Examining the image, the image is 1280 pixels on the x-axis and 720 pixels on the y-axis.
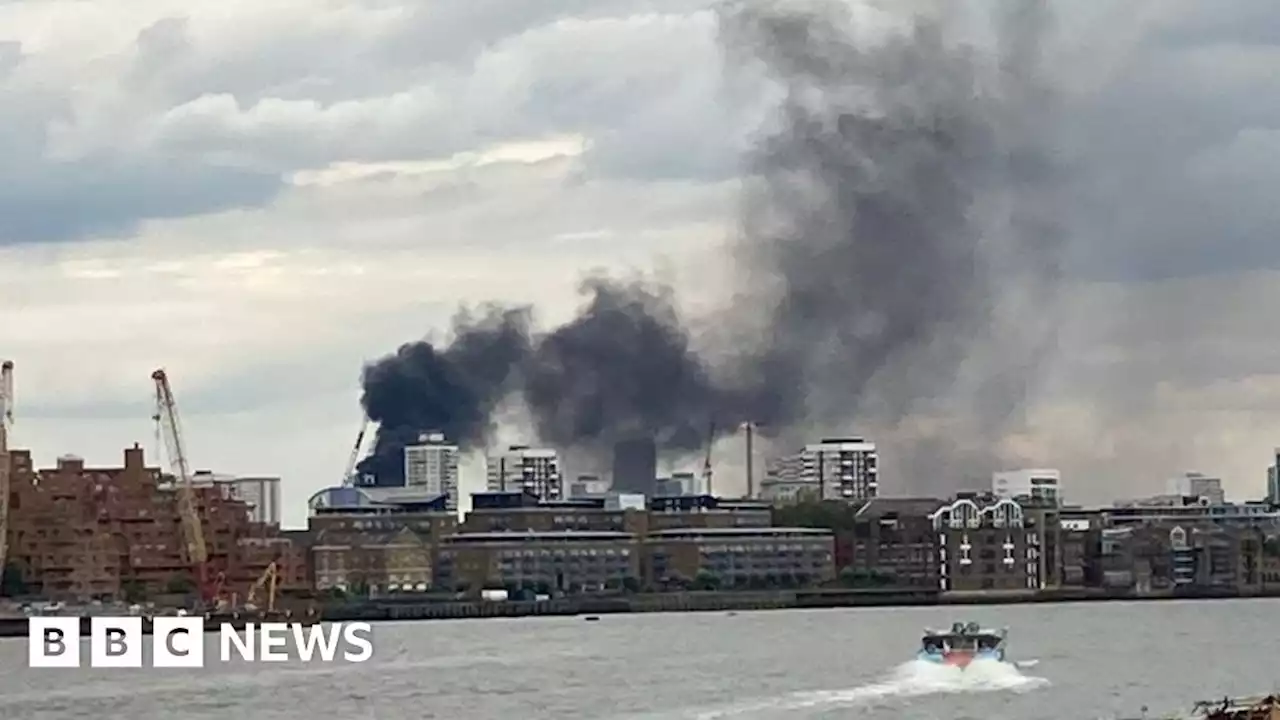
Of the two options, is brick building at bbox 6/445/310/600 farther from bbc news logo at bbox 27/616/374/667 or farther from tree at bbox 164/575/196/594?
bbc news logo at bbox 27/616/374/667

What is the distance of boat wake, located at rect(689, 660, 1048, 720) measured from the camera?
1726 inches

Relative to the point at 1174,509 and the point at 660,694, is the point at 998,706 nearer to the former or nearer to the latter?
the point at 660,694

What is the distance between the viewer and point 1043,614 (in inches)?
3617

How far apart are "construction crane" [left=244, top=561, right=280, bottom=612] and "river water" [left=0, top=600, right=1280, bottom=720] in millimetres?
13620

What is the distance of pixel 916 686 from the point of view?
159 ft

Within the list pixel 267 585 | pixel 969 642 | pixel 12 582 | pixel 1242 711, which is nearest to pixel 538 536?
pixel 267 585

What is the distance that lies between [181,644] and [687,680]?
67.6ft

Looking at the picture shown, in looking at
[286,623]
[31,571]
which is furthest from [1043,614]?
[31,571]

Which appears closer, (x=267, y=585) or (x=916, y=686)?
(x=916, y=686)

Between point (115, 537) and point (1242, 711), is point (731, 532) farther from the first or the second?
point (1242, 711)

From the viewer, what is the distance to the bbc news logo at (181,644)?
57.1 metres

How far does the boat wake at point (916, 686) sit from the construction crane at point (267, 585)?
42366 mm

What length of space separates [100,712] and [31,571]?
52218 millimetres

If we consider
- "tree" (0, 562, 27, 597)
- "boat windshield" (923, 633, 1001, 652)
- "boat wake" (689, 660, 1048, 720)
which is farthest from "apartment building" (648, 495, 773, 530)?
"boat windshield" (923, 633, 1001, 652)
